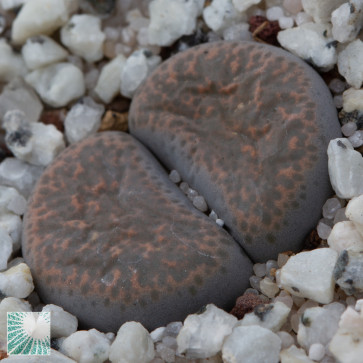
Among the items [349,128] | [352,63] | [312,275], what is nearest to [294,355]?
[312,275]

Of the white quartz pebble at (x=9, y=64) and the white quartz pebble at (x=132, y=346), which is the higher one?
the white quartz pebble at (x=9, y=64)

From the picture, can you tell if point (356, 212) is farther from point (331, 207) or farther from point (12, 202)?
point (12, 202)

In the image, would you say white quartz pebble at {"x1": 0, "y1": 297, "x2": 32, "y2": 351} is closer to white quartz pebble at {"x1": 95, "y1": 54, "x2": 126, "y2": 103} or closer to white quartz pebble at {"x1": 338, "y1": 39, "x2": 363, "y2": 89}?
white quartz pebble at {"x1": 95, "y1": 54, "x2": 126, "y2": 103}

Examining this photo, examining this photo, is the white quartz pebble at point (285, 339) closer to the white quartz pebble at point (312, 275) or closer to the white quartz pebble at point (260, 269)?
the white quartz pebble at point (312, 275)

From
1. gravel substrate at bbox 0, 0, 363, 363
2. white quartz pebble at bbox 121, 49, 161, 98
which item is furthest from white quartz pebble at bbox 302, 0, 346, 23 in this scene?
white quartz pebble at bbox 121, 49, 161, 98

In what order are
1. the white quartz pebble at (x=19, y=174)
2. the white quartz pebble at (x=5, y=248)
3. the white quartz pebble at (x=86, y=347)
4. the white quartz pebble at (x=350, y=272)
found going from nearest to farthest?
the white quartz pebble at (x=350, y=272) < the white quartz pebble at (x=86, y=347) < the white quartz pebble at (x=5, y=248) < the white quartz pebble at (x=19, y=174)

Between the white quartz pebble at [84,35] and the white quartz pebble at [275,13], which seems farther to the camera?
the white quartz pebble at [84,35]

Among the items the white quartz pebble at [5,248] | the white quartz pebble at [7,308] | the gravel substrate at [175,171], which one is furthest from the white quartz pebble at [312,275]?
the white quartz pebble at [5,248]

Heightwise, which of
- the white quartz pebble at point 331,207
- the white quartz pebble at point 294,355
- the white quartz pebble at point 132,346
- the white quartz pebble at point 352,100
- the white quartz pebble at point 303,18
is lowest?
the white quartz pebble at point 132,346
